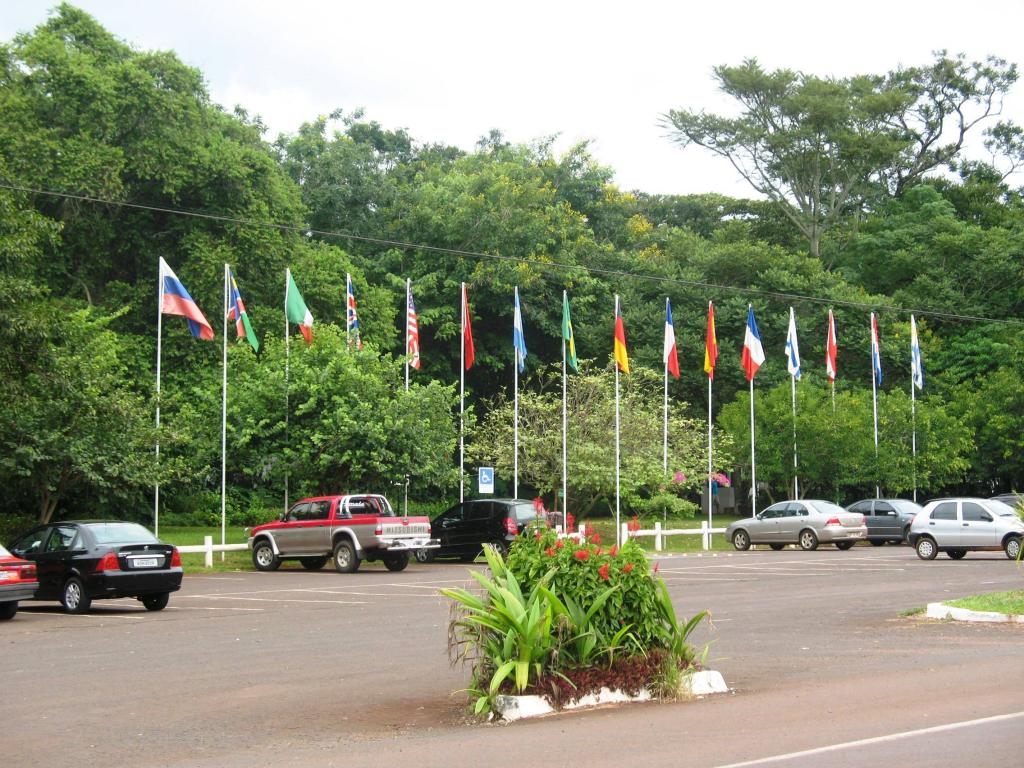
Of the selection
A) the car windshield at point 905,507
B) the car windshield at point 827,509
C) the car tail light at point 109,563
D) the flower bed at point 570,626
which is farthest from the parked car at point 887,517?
the flower bed at point 570,626

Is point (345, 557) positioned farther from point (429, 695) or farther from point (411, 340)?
point (429, 695)

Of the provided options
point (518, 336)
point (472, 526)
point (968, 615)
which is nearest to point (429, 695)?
point (968, 615)

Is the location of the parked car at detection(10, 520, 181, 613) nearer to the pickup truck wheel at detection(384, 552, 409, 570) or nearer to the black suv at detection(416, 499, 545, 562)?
the pickup truck wheel at detection(384, 552, 409, 570)

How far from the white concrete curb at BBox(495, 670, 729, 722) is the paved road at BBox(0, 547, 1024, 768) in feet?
0.65

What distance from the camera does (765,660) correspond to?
1338cm

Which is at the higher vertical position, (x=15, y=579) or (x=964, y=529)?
(x=964, y=529)

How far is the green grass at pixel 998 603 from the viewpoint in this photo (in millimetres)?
16906

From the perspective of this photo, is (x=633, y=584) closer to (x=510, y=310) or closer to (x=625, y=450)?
(x=625, y=450)

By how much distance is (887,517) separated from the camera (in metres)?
42.2

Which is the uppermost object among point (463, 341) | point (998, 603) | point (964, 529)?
point (463, 341)

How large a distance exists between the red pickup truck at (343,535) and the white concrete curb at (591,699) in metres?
19.7

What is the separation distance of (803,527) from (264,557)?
1647cm

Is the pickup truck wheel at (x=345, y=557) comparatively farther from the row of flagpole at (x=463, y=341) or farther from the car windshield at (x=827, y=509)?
the car windshield at (x=827, y=509)

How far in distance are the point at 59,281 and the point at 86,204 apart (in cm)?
396
